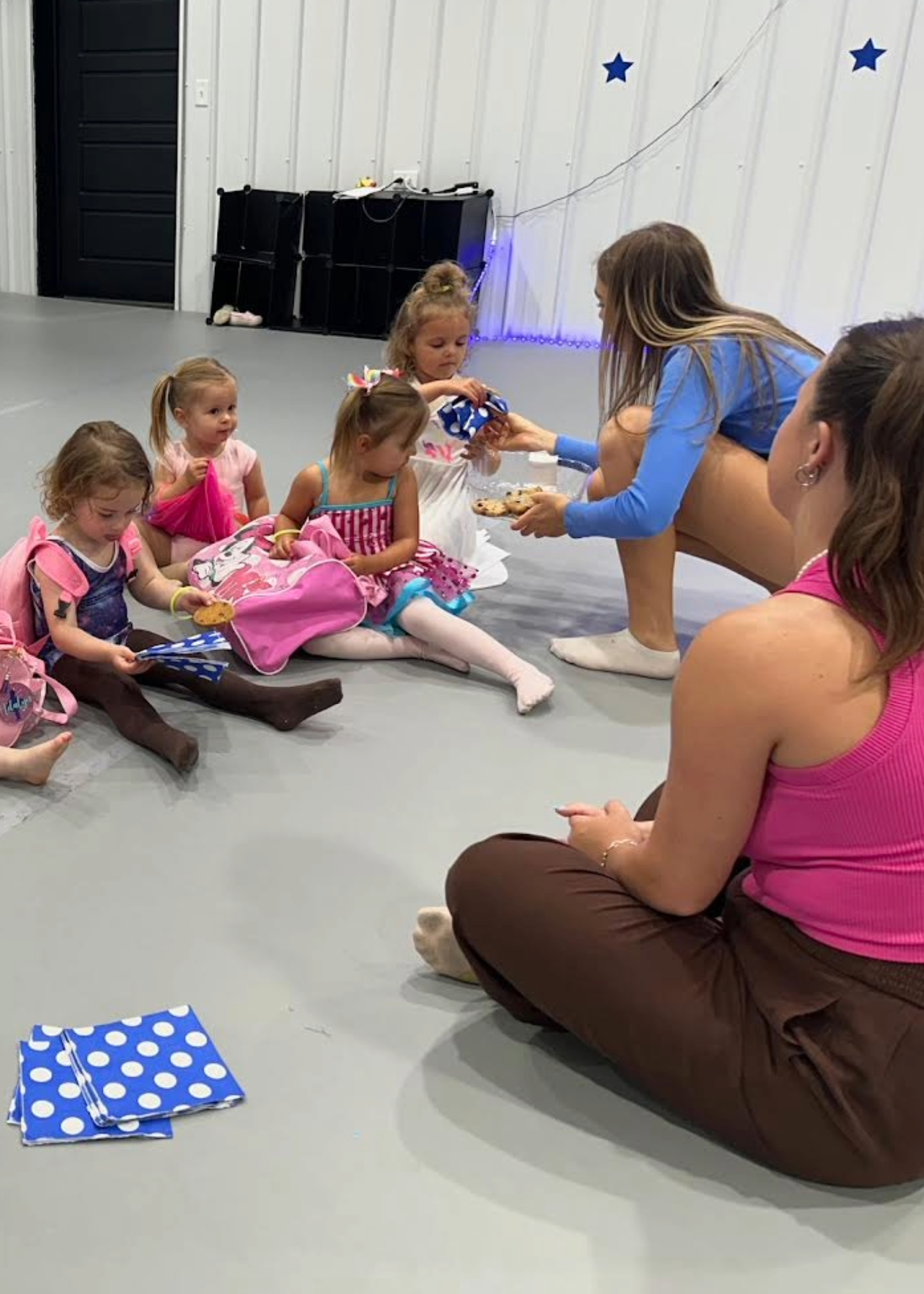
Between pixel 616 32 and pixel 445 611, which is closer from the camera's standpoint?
pixel 445 611

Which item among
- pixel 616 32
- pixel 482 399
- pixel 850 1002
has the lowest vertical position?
pixel 850 1002

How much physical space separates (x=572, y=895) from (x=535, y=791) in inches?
24.6

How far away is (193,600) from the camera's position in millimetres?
1836

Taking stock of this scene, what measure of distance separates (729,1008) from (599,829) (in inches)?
9.5

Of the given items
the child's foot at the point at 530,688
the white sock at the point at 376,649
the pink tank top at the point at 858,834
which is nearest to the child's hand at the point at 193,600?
the white sock at the point at 376,649

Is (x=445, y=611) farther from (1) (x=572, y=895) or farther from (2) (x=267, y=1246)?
(2) (x=267, y=1246)

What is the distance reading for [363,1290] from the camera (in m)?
0.92

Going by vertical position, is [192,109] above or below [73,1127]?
above

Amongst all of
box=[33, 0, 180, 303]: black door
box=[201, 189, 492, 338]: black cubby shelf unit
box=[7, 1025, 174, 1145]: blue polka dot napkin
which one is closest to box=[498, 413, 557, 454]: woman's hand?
box=[7, 1025, 174, 1145]: blue polka dot napkin

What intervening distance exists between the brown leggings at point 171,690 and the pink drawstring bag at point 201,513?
1.55ft

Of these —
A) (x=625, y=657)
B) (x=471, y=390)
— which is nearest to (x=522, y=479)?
(x=471, y=390)

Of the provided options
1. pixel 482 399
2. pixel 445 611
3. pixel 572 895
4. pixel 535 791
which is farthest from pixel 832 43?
pixel 572 895

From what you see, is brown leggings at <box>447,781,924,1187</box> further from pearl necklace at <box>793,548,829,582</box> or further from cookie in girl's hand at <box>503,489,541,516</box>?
cookie in girl's hand at <box>503,489,541,516</box>

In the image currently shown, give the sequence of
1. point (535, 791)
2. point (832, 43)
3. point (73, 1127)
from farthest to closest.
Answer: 1. point (832, 43)
2. point (535, 791)
3. point (73, 1127)
